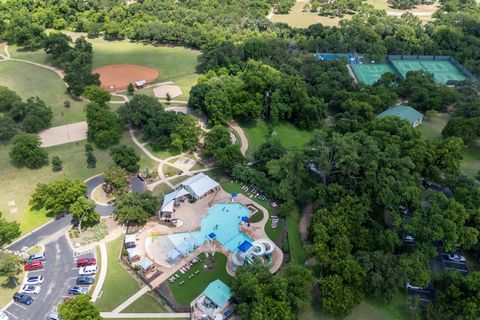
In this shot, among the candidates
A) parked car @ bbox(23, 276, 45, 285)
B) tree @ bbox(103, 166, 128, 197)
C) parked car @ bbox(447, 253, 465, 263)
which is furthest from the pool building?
parked car @ bbox(447, 253, 465, 263)

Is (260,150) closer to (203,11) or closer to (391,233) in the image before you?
(391,233)

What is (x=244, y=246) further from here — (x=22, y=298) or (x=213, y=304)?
(x=22, y=298)

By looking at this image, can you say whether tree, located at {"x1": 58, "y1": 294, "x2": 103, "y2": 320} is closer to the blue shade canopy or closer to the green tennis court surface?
the blue shade canopy

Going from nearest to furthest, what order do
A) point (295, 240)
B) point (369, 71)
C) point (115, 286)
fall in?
point (115, 286) → point (295, 240) → point (369, 71)

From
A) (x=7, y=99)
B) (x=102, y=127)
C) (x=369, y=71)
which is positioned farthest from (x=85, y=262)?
(x=369, y=71)

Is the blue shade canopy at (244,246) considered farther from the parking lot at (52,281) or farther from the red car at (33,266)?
the red car at (33,266)

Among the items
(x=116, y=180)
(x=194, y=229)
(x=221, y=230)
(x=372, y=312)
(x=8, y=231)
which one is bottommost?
(x=8, y=231)
